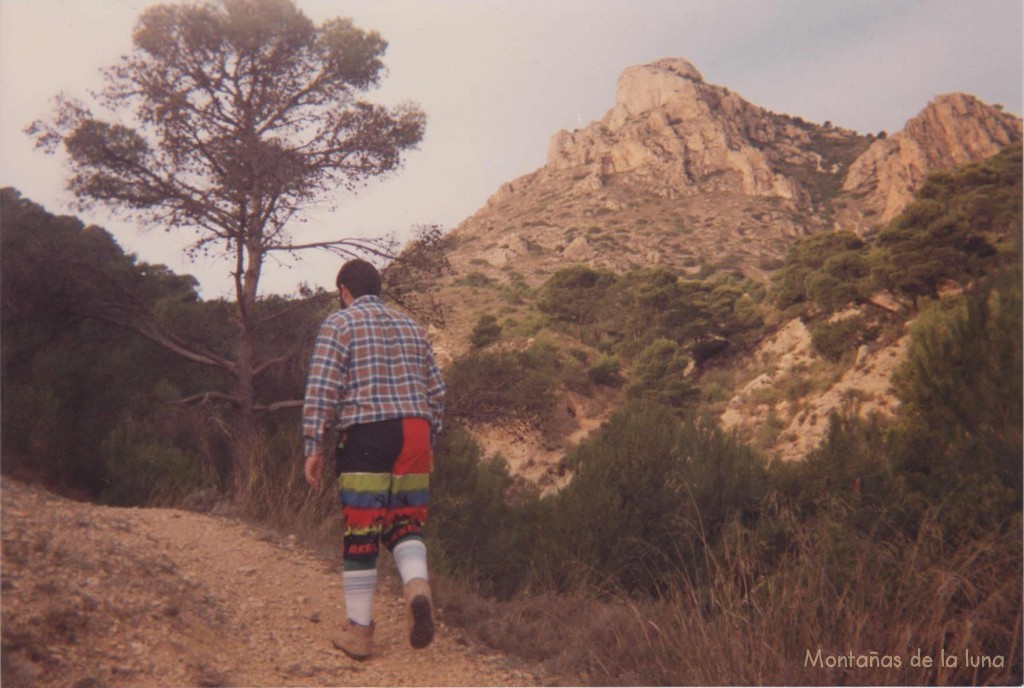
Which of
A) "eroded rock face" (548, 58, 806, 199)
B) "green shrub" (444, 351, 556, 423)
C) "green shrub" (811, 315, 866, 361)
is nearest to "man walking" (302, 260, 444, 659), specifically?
"green shrub" (444, 351, 556, 423)

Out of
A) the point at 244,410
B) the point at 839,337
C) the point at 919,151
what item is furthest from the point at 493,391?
the point at 919,151

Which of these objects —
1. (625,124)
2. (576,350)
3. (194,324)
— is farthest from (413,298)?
(625,124)

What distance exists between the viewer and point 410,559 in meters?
3.55

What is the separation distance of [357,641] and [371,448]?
0.95 metres

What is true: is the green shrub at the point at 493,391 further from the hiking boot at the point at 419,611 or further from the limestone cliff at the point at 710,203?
the limestone cliff at the point at 710,203

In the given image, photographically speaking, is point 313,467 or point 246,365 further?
point 246,365

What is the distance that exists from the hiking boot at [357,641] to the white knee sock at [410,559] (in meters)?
0.35

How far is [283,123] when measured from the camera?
984 centimetres

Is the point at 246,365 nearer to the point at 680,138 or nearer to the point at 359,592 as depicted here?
the point at 359,592

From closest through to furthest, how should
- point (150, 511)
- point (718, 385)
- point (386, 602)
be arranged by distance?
point (386, 602)
point (150, 511)
point (718, 385)

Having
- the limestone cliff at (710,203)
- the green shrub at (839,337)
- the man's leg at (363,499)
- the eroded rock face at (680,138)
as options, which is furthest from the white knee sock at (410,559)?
the eroded rock face at (680,138)

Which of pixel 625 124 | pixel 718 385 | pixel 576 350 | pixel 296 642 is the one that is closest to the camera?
pixel 296 642

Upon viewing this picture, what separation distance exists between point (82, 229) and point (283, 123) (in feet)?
9.01

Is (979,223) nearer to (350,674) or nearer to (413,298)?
(413,298)
